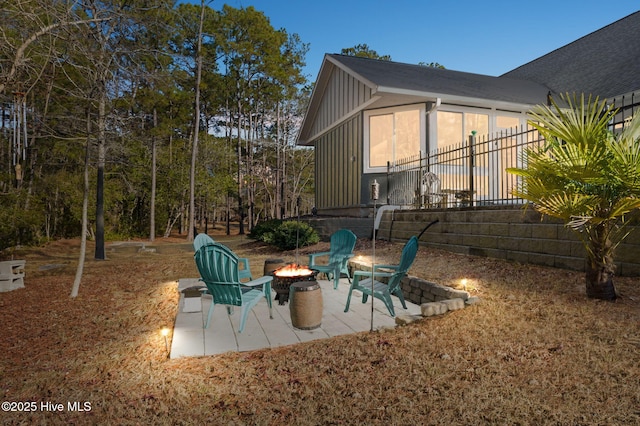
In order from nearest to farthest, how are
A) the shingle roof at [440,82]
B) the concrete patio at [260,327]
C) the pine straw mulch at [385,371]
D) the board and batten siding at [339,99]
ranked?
the pine straw mulch at [385,371] → the concrete patio at [260,327] → the shingle roof at [440,82] → the board and batten siding at [339,99]

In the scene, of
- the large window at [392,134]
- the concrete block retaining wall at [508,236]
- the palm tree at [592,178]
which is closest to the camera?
the palm tree at [592,178]

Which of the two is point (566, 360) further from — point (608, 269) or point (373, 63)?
point (373, 63)

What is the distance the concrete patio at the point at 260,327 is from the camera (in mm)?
3666

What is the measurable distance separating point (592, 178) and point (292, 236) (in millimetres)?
9050

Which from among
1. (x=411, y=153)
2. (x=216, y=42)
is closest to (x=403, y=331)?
(x=411, y=153)

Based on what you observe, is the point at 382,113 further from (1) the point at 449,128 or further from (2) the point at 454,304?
(2) the point at 454,304

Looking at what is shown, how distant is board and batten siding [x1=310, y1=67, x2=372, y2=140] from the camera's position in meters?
12.3

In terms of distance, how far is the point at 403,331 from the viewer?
3.57 m

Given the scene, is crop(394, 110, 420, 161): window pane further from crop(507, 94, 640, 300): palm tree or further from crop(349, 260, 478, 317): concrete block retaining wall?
crop(507, 94, 640, 300): palm tree

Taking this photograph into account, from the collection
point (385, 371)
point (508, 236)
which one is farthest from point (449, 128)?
point (385, 371)

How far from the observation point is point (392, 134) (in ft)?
39.3

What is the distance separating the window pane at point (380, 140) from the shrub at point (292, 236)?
314cm

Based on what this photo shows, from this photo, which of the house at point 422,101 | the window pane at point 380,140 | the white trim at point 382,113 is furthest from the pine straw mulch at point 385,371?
the window pane at point 380,140

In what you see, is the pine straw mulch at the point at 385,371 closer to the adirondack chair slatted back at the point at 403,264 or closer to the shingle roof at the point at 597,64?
the adirondack chair slatted back at the point at 403,264
